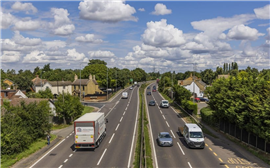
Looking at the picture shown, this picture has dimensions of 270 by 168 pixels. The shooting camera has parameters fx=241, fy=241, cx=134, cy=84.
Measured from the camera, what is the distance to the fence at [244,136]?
2576 centimetres

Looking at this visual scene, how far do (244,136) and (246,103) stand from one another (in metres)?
5.28

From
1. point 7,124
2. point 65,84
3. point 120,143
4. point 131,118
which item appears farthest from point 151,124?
point 65,84

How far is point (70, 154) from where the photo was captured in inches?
1012

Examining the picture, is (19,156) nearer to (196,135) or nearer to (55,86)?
(196,135)

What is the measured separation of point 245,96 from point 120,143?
1613 cm

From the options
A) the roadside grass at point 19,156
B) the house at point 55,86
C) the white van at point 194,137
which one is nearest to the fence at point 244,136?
the white van at point 194,137

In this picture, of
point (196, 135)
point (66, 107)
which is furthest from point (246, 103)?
point (66, 107)

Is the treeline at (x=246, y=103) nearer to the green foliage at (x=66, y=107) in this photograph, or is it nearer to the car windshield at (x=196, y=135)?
the car windshield at (x=196, y=135)

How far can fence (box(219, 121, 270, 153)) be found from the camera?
1014 inches

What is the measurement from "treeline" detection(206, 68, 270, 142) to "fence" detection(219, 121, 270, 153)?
4.07ft

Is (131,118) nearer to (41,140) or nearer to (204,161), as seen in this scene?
(41,140)

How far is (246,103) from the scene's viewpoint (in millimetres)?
27375

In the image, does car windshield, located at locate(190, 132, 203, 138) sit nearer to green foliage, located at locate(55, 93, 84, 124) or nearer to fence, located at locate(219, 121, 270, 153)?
fence, located at locate(219, 121, 270, 153)

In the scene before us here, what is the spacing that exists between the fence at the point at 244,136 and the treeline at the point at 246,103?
4.07 ft
